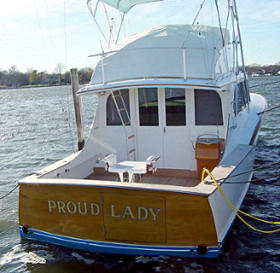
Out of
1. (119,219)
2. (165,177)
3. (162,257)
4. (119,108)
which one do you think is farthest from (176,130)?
(119,219)

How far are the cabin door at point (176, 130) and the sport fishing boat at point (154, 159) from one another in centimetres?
2

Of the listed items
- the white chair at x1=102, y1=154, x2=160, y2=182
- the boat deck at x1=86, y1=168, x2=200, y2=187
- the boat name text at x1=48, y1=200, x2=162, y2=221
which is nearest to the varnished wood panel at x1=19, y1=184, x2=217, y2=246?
the boat name text at x1=48, y1=200, x2=162, y2=221

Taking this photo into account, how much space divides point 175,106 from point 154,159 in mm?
1276

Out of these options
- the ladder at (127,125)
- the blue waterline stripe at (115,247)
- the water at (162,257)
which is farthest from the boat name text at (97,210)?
the ladder at (127,125)

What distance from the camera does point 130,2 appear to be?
834 cm

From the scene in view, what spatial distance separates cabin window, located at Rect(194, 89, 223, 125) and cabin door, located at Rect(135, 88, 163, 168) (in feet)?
2.52

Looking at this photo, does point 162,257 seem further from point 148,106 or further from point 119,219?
point 148,106

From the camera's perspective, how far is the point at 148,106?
7562 millimetres

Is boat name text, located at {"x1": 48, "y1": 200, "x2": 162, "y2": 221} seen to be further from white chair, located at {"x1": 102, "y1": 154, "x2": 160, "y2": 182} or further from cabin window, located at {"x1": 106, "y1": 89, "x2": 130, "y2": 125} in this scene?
cabin window, located at {"x1": 106, "y1": 89, "x2": 130, "y2": 125}

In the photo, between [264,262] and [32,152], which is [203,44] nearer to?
[264,262]

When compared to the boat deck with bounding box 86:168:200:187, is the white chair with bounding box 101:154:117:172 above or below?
above

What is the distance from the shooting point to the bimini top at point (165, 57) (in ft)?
22.7

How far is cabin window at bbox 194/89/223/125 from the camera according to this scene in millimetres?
7094

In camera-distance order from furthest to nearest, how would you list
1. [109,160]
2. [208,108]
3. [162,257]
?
[208,108] → [109,160] → [162,257]
